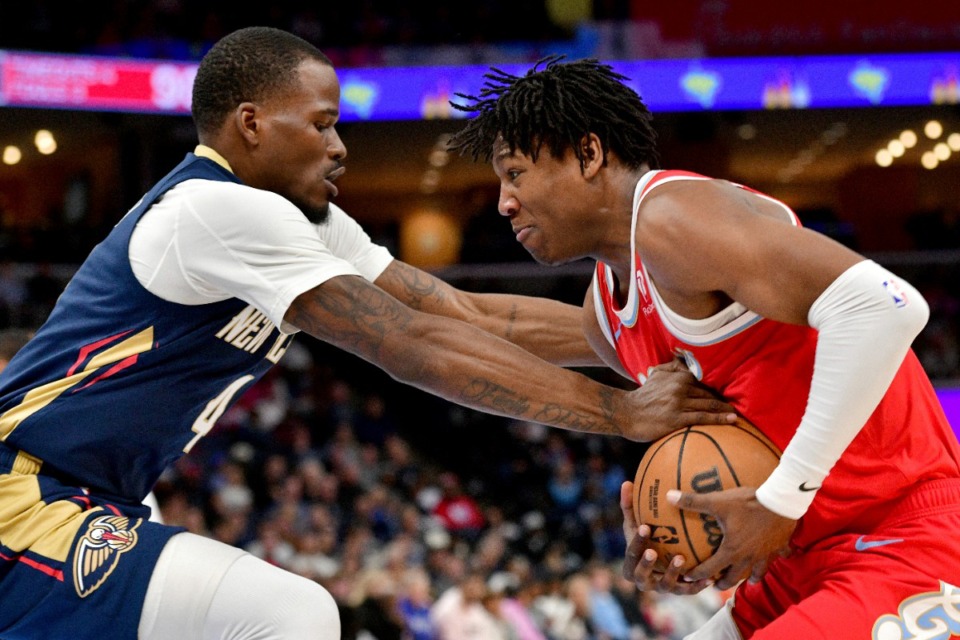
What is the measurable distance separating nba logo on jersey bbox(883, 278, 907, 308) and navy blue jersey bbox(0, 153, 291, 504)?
159cm

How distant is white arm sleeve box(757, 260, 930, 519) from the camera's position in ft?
7.52

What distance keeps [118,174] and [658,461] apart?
13535 mm

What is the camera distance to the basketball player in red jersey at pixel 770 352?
233 cm

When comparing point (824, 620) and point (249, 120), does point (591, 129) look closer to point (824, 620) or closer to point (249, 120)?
point (249, 120)

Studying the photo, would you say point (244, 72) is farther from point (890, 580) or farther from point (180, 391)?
point (890, 580)

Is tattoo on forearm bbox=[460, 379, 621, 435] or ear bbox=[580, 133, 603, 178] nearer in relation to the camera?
tattoo on forearm bbox=[460, 379, 621, 435]

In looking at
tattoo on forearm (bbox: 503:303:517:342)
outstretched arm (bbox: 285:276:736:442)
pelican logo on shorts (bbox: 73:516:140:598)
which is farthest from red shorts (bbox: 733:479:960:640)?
pelican logo on shorts (bbox: 73:516:140:598)

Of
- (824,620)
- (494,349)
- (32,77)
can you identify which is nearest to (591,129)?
(494,349)

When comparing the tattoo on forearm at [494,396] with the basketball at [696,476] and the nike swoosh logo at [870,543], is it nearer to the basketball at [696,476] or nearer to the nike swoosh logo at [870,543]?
the basketball at [696,476]

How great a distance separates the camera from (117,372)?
2744mm

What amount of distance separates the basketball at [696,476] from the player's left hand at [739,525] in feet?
0.12

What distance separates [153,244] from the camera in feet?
8.98

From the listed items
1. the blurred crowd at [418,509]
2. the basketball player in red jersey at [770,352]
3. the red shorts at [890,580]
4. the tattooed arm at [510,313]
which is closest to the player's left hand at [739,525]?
the basketball player in red jersey at [770,352]

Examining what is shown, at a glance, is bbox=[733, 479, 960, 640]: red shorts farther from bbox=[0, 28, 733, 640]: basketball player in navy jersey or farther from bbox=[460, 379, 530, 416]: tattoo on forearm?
bbox=[460, 379, 530, 416]: tattoo on forearm
